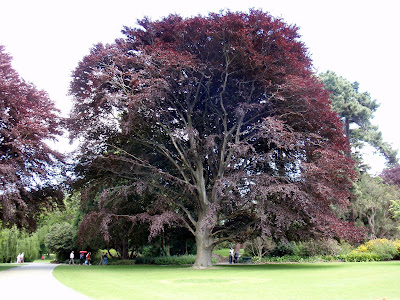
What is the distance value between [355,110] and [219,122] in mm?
24916

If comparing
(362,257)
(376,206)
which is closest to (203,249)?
(362,257)

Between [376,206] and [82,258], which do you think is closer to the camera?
[82,258]

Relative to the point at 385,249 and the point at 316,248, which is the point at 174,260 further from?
the point at 385,249

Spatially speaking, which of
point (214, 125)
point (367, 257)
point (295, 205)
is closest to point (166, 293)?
point (295, 205)

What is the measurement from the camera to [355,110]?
40.8 m

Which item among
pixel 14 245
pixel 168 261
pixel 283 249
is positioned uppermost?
pixel 14 245

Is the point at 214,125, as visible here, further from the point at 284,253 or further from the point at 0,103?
the point at 284,253

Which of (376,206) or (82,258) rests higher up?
(376,206)

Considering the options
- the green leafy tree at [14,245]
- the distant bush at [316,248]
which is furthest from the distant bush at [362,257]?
the green leafy tree at [14,245]

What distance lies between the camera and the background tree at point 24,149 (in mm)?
19094

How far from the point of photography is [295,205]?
1783cm

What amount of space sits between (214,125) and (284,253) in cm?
1480

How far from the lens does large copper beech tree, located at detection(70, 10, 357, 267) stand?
59.0 ft

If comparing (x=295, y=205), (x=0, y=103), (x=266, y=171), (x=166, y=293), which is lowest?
(x=166, y=293)
